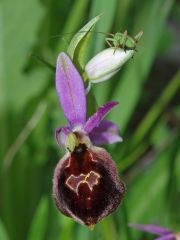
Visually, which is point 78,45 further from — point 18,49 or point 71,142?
point 18,49

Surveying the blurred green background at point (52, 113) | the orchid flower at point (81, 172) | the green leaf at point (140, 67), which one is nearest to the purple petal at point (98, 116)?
the orchid flower at point (81, 172)

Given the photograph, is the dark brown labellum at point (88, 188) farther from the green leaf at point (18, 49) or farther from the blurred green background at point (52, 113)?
the green leaf at point (18, 49)

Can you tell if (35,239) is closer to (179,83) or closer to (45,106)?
(45,106)

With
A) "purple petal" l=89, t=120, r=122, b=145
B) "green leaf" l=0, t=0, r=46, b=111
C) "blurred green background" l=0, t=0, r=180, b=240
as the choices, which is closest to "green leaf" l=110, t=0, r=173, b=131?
"blurred green background" l=0, t=0, r=180, b=240

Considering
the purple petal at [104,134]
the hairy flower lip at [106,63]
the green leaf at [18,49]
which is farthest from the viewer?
the green leaf at [18,49]

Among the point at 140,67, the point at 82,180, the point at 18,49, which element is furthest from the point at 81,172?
the point at 18,49

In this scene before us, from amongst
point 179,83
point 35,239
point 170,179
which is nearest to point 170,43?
point 179,83

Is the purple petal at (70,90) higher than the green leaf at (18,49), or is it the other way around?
the purple petal at (70,90)
